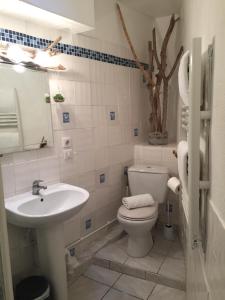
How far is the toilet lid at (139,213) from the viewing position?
2.08 m

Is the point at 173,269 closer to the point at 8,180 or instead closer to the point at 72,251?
the point at 72,251

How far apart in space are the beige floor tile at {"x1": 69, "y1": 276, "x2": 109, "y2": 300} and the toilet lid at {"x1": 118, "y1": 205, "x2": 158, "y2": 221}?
0.58 metres

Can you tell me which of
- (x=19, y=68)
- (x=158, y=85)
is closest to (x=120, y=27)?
(x=158, y=85)

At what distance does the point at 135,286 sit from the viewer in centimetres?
196

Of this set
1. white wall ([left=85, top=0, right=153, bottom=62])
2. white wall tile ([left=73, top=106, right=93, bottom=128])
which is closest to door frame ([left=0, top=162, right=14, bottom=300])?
white wall tile ([left=73, top=106, right=93, bottom=128])

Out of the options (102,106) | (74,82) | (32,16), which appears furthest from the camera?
(102,106)

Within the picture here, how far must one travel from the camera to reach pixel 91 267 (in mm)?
2195

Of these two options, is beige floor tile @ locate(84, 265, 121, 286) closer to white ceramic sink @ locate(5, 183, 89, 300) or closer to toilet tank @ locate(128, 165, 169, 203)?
white ceramic sink @ locate(5, 183, 89, 300)

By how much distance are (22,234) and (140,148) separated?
1544 millimetres

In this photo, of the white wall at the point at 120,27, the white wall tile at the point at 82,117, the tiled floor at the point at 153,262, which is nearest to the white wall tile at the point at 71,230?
the tiled floor at the point at 153,262

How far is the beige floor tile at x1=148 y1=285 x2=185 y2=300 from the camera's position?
183 centimetres

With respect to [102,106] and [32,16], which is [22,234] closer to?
[102,106]

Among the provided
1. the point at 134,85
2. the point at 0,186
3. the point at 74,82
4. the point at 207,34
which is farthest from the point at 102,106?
the point at 0,186

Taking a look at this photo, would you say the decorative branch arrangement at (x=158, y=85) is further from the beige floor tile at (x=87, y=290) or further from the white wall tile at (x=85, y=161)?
the beige floor tile at (x=87, y=290)
